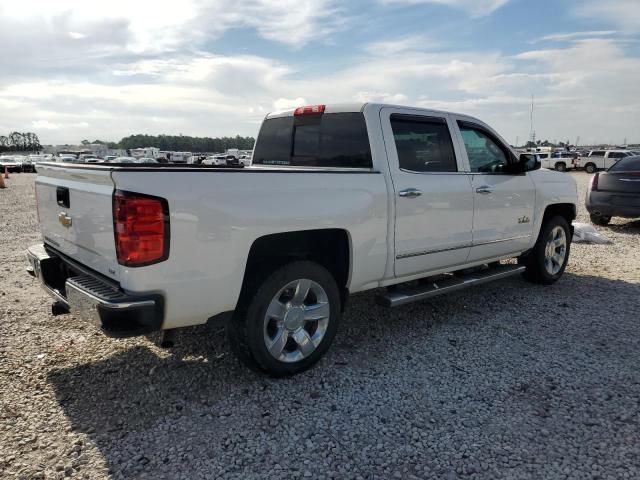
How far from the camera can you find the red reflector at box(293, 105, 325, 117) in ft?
14.8

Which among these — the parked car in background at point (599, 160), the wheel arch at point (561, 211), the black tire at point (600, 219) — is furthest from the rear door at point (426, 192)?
the parked car in background at point (599, 160)

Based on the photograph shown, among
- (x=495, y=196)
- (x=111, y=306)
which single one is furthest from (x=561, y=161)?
(x=111, y=306)

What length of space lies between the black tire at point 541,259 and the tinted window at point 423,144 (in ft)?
6.31

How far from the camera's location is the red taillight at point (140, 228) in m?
2.72

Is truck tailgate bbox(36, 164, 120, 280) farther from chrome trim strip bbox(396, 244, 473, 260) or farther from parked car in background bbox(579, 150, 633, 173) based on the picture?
parked car in background bbox(579, 150, 633, 173)

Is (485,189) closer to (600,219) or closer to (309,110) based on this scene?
(309,110)

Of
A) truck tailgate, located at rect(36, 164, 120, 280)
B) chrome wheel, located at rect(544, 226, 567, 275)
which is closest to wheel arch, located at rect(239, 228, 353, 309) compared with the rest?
truck tailgate, located at rect(36, 164, 120, 280)

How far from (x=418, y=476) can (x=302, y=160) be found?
2.97 metres

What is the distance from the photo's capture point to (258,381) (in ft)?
11.6

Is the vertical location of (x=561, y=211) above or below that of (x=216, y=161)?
A: below

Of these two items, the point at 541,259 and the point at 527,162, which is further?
the point at 541,259

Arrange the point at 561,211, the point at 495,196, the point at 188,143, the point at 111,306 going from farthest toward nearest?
1. the point at 188,143
2. the point at 561,211
3. the point at 495,196
4. the point at 111,306

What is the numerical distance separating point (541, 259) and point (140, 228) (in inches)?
189

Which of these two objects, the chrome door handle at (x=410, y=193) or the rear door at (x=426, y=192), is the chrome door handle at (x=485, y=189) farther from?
the chrome door handle at (x=410, y=193)
